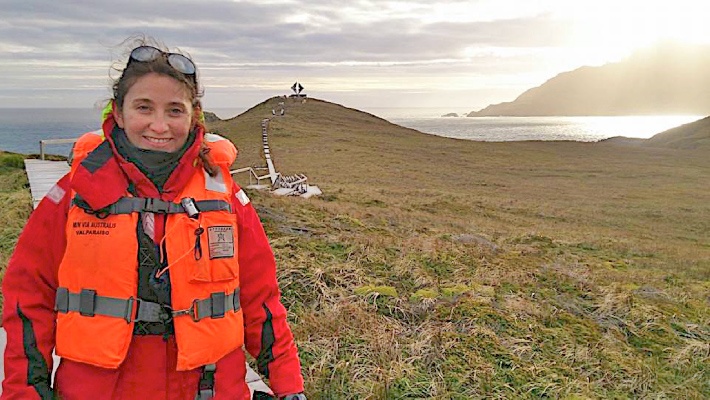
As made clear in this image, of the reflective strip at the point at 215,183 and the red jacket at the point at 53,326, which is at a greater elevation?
the reflective strip at the point at 215,183

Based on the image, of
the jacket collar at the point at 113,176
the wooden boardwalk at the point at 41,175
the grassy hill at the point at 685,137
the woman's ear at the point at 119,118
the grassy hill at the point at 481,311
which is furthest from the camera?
the grassy hill at the point at 685,137

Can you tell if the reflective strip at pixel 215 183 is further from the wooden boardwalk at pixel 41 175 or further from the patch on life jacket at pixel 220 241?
the wooden boardwalk at pixel 41 175

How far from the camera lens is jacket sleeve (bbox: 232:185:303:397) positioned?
7.96 feet

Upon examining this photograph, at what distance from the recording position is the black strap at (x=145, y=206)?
2117mm

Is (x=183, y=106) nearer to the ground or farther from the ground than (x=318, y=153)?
farther from the ground

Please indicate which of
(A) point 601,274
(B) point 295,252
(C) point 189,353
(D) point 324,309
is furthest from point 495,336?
(A) point 601,274

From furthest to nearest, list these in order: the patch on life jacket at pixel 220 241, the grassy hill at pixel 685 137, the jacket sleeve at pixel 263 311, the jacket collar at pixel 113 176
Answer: the grassy hill at pixel 685 137 < the jacket sleeve at pixel 263 311 < the patch on life jacket at pixel 220 241 < the jacket collar at pixel 113 176

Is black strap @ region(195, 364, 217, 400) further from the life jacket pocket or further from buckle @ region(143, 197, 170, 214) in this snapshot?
buckle @ region(143, 197, 170, 214)

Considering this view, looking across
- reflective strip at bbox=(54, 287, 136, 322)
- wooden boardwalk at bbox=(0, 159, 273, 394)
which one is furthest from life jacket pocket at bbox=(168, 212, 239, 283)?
wooden boardwalk at bbox=(0, 159, 273, 394)

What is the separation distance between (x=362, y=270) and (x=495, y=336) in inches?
69.4

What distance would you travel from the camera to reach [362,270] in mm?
6078

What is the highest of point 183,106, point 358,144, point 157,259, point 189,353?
point 183,106

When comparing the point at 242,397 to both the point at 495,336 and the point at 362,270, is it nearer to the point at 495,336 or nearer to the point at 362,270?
the point at 495,336

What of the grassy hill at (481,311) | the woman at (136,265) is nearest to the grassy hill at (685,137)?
the grassy hill at (481,311)
